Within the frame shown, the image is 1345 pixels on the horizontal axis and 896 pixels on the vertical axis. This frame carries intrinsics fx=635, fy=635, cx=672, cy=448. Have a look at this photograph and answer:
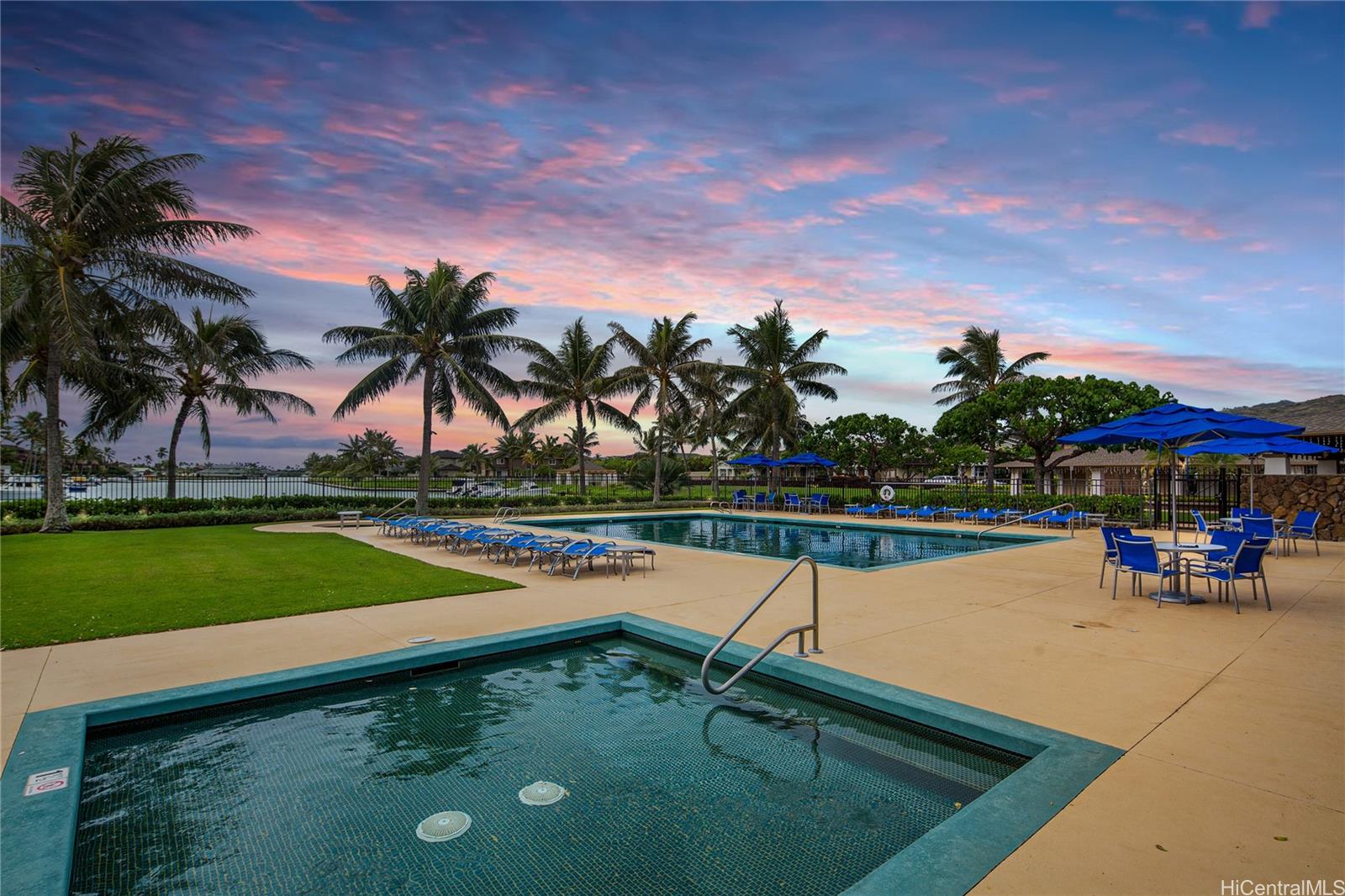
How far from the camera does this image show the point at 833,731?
451cm

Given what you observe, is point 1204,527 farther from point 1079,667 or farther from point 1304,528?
point 1079,667

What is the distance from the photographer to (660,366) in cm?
2878

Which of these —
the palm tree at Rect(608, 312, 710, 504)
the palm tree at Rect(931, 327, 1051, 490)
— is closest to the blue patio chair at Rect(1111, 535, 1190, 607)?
the palm tree at Rect(608, 312, 710, 504)

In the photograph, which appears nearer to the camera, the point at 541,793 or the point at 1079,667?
the point at 541,793

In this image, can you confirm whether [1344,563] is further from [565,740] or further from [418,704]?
[418,704]

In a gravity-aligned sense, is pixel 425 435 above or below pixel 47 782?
above

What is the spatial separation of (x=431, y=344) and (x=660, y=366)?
33.2 feet

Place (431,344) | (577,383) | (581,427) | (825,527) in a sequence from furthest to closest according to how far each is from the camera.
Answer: (577,383)
(581,427)
(431,344)
(825,527)

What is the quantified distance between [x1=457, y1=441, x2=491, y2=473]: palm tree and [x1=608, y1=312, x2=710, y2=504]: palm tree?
192 ft

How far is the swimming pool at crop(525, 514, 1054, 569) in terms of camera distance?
14.7m

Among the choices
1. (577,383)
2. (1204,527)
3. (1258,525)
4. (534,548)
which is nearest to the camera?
(534,548)

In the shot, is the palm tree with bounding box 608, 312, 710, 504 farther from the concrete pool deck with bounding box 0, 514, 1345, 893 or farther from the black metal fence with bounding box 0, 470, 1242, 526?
the concrete pool deck with bounding box 0, 514, 1345, 893

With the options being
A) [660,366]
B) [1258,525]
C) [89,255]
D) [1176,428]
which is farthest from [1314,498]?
[89,255]

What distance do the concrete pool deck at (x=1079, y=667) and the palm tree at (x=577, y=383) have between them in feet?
59.7
